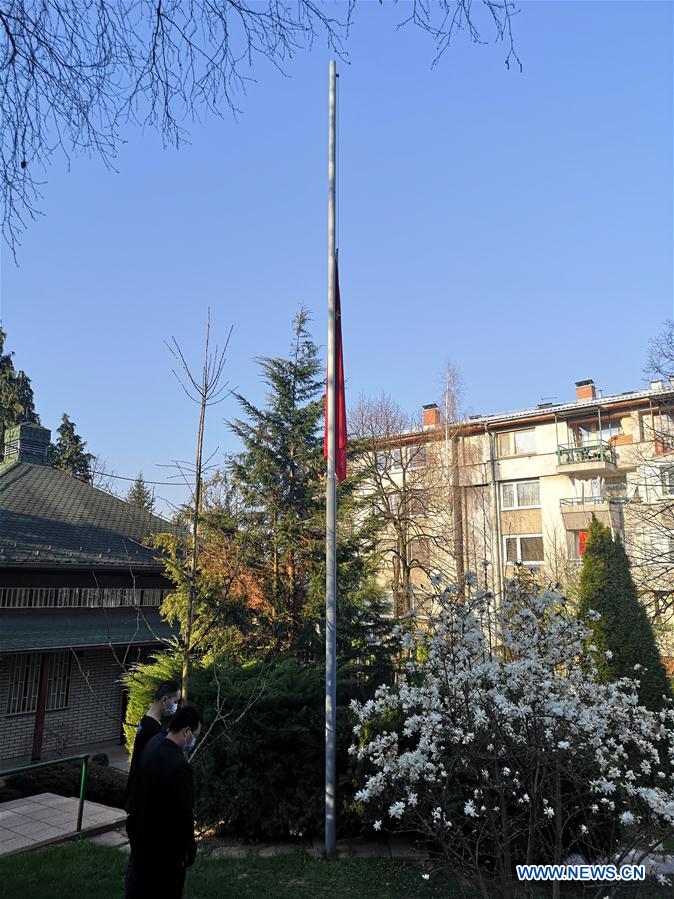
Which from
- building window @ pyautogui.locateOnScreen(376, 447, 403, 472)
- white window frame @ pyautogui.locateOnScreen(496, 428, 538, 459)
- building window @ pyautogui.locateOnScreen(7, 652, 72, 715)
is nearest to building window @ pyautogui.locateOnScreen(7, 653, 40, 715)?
building window @ pyautogui.locateOnScreen(7, 652, 72, 715)

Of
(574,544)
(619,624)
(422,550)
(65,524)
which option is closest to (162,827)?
(619,624)

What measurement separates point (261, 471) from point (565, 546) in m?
16.4

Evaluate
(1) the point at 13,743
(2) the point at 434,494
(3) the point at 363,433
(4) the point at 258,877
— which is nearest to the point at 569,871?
(4) the point at 258,877

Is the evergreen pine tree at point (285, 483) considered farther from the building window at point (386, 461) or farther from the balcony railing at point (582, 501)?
the balcony railing at point (582, 501)

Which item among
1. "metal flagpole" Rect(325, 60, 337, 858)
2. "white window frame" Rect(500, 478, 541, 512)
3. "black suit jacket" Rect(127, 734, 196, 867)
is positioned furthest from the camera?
"white window frame" Rect(500, 478, 541, 512)

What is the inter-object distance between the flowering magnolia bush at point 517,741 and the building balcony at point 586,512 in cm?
2006

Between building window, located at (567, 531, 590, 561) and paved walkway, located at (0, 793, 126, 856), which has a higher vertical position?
building window, located at (567, 531, 590, 561)

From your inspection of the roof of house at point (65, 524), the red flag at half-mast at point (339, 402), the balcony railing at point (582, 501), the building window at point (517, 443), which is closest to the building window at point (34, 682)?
the roof of house at point (65, 524)

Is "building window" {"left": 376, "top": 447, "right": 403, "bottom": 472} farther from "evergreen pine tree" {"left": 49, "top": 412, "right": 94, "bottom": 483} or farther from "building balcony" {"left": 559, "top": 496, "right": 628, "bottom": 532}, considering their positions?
"evergreen pine tree" {"left": 49, "top": 412, "right": 94, "bottom": 483}

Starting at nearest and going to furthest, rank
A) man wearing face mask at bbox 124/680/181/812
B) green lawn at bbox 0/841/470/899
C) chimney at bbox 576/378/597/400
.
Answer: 1. man wearing face mask at bbox 124/680/181/812
2. green lawn at bbox 0/841/470/899
3. chimney at bbox 576/378/597/400

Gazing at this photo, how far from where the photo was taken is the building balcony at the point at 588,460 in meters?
26.3

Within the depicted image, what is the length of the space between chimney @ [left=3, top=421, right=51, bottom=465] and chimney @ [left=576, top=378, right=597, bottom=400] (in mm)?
25279

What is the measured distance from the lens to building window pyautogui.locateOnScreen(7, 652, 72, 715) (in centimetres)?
1589

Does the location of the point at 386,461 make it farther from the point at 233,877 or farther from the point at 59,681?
the point at 233,877
